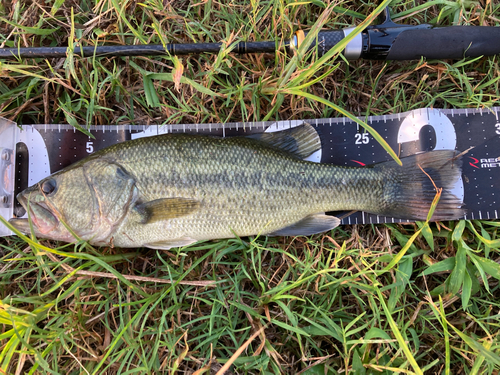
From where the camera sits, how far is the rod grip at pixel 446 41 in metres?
2.84

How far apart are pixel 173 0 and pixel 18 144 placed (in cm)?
203

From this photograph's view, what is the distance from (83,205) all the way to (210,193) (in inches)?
41.1

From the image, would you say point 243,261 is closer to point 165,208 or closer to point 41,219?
point 165,208

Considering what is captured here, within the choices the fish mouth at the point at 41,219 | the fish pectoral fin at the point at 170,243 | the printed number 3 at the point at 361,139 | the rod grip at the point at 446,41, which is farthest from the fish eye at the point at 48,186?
the rod grip at the point at 446,41

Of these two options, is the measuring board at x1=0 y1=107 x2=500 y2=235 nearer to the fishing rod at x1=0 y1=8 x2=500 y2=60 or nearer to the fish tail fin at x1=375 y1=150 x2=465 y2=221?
the fish tail fin at x1=375 y1=150 x2=465 y2=221

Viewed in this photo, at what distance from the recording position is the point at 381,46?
9.34 ft

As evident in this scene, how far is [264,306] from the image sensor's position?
104 inches

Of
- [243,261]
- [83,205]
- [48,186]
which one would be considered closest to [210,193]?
[243,261]

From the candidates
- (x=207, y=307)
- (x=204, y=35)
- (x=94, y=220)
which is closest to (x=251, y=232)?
(x=207, y=307)

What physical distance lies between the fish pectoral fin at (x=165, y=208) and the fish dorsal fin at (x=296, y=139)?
842 millimetres

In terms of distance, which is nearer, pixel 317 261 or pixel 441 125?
pixel 317 261

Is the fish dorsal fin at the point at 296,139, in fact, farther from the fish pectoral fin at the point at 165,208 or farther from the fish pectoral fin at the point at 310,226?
the fish pectoral fin at the point at 165,208

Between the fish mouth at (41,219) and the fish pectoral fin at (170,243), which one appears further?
the fish pectoral fin at (170,243)

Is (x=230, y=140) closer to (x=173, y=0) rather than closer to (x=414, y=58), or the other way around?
(x=173, y=0)
